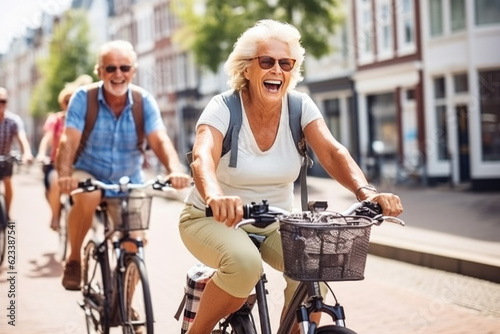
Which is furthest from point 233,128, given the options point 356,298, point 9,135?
point 9,135

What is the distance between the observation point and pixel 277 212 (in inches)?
128

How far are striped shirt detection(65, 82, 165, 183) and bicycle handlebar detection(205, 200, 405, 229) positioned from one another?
2.44 m

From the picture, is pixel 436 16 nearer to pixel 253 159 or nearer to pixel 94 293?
pixel 94 293

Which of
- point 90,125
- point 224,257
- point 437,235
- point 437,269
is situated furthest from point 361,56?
point 224,257

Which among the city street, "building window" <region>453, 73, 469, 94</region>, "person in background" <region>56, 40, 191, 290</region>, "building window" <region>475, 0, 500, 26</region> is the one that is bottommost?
the city street

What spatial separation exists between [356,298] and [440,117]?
16623 millimetres

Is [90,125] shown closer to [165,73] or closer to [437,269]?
[437,269]

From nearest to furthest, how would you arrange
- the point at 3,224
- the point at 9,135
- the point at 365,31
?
the point at 3,224, the point at 9,135, the point at 365,31

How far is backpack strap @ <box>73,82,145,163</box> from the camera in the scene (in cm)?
561

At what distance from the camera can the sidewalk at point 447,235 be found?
29.0ft

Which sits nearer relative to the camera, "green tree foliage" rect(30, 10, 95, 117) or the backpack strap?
the backpack strap

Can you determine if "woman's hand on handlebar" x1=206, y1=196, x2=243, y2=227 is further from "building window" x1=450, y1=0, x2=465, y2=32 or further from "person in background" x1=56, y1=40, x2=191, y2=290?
"building window" x1=450, y1=0, x2=465, y2=32

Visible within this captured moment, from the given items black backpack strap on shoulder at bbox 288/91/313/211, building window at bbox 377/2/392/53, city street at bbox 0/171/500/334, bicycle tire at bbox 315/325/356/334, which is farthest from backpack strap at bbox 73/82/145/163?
building window at bbox 377/2/392/53

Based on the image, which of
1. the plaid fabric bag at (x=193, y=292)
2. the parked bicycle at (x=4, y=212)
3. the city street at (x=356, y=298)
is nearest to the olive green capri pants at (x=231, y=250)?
the plaid fabric bag at (x=193, y=292)
